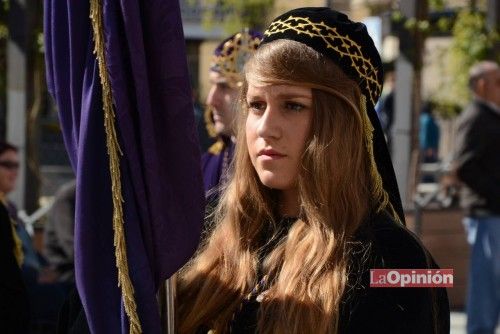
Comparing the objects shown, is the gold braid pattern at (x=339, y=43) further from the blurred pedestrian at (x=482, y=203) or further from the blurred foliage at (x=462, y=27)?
the blurred foliage at (x=462, y=27)

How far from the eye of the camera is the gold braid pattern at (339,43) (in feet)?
8.27

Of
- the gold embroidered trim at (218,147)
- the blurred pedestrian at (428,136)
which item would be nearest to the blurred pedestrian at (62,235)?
the gold embroidered trim at (218,147)

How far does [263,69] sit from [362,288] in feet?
1.77

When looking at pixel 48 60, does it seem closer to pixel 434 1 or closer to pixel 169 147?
pixel 169 147

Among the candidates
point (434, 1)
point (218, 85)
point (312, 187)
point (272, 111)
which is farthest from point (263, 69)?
point (434, 1)

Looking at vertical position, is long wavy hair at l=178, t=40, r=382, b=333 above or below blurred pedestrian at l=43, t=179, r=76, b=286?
above

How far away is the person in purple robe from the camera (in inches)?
188

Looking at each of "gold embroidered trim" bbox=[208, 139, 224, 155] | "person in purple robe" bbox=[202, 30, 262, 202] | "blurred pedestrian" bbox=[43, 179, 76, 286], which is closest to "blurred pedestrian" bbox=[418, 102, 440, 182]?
"blurred pedestrian" bbox=[43, 179, 76, 286]

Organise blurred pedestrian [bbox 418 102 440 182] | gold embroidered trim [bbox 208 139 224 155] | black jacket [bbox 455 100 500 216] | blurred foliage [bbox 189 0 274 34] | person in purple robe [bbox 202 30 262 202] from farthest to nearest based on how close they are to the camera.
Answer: blurred pedestrian [bbox 418 102 440 182], blurred foliage [bbox 189 0 274 34], black jacket [bbox 455 100 500 216], gold embroidered trim [bbox 208 139 224 155], person in purple robe [bbox 202 30 262 202]

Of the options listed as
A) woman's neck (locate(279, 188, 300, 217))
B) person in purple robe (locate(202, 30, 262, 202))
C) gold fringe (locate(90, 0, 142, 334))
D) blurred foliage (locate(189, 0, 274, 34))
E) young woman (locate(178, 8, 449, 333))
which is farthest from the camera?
blurred foliage (locate(189, 0, 274, 34))

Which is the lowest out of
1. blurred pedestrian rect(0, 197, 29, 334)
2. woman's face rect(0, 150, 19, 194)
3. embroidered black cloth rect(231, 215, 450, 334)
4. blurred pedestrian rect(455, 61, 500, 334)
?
blurred pedestrian rect(455, 61, 500, 334)

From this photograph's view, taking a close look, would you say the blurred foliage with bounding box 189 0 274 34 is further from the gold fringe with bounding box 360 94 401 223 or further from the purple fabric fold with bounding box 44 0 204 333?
the purple fabric fold with bounding box 44 0 204 333

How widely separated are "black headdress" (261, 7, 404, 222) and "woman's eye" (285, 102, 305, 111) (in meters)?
0.12

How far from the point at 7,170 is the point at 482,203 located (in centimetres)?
292
